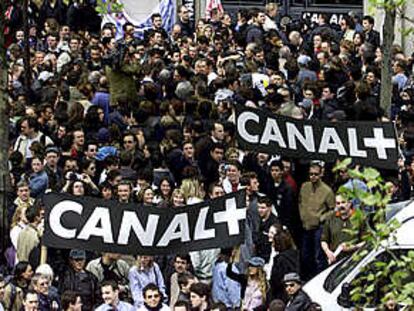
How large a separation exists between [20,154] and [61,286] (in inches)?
162

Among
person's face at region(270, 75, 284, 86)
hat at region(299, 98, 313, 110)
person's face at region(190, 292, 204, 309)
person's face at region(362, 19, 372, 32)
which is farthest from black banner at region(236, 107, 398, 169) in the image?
person's face at region(362, 19, 372, 32)

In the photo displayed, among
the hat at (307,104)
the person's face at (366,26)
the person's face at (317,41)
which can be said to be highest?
A: the person's face at (366,26)

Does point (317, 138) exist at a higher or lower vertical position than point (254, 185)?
higher

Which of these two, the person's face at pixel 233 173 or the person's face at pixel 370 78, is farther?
the person's face at pixel 370 78

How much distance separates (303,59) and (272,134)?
7.44 m

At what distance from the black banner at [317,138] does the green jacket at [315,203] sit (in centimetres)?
118

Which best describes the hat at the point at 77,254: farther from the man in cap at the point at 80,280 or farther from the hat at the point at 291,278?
the hat at the point at 291,278

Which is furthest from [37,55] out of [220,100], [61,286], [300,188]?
[61,286]

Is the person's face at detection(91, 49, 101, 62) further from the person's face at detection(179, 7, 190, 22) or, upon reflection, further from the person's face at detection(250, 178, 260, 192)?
the person's face at detection(250, 178, 260, 192)

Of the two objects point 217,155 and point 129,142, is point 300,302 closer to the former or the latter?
point 217,155

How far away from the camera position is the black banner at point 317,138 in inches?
635

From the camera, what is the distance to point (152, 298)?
1457cm

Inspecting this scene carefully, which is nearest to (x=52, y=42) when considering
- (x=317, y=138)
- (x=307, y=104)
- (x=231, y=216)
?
(x=307, y=104)

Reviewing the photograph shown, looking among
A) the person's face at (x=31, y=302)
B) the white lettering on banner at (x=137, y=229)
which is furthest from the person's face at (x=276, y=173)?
the person's face at (x=31, y=302)
